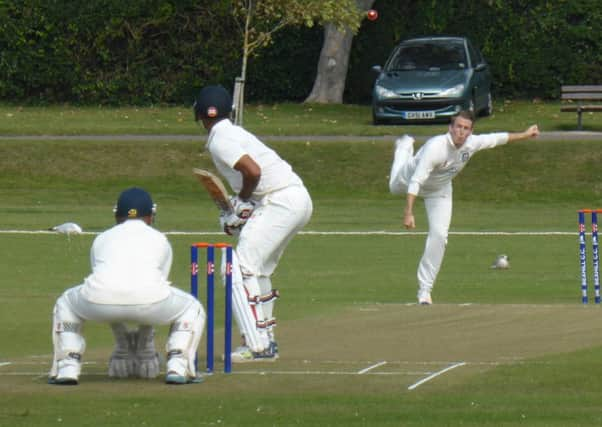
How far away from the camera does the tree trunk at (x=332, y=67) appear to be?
3894cm

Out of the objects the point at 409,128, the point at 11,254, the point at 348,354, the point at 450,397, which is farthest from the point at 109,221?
the point at 450,397

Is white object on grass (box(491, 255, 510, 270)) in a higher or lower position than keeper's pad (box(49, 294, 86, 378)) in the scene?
lower

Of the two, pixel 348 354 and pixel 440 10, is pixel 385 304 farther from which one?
pixel 440 10

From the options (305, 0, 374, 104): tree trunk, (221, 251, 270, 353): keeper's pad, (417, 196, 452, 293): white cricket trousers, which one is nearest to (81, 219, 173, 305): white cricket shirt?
(221, 251, 270, 353): keeper's pad

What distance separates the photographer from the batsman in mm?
10609

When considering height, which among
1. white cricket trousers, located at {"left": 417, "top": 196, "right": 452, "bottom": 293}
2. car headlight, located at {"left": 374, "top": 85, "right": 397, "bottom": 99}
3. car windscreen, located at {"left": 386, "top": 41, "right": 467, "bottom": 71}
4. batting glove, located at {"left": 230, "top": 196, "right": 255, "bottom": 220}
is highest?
batting glove, located at {"left": 230, "top": 196, "right": 255, "bottom": 220}

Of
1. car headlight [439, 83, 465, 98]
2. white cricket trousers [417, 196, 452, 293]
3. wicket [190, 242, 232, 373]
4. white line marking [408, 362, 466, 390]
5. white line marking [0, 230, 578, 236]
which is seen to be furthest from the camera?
car headlight [439, 83, 465, 98]

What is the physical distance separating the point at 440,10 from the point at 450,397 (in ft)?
101

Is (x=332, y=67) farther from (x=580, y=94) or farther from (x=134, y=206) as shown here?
(x=134, y=206)

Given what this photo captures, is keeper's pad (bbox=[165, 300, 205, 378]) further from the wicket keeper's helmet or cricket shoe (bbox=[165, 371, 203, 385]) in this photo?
the wicket keeper's helmet

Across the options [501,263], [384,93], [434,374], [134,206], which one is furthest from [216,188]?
[384,93]

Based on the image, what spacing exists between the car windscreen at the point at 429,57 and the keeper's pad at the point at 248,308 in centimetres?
2385

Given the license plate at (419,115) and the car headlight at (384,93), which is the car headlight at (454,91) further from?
the car headlight at (384,93)

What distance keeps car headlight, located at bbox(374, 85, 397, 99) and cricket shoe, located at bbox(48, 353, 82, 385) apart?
2371 cm
